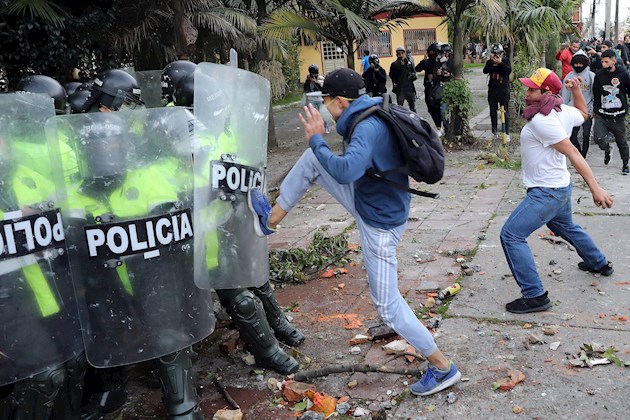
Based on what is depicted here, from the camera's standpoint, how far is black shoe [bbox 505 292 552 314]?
15.9 feet

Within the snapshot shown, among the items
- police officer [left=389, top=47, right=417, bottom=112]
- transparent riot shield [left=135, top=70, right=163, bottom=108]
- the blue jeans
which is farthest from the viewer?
police officer [left=389, top=47, right=417, bottom=112]

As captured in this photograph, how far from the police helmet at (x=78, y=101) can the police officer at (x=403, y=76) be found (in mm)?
10331

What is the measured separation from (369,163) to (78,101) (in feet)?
6.35

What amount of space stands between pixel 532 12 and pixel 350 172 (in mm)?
11562

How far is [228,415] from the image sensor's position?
3701mm

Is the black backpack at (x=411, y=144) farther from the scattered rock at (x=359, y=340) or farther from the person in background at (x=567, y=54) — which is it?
the person in background at (x=567, y=54)

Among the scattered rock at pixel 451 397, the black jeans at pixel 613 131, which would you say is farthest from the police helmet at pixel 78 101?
the black jeans at pixel 613 131

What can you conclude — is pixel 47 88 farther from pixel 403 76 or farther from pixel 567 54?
pixel 567 54

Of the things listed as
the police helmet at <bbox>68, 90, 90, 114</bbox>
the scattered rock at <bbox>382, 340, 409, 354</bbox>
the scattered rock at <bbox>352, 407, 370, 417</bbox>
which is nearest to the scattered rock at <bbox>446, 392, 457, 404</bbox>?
the scattered rock at <bbox>352, 407, 370, 417</bbox>

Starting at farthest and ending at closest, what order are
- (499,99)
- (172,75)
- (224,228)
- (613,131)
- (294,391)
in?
(499,99)
(613,131)
(172,75)
(294,391)
(224,228)

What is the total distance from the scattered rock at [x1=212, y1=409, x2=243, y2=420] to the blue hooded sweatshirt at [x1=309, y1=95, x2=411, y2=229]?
1.25 m

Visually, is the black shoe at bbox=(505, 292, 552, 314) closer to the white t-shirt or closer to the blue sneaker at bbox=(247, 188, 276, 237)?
the white t-shirt

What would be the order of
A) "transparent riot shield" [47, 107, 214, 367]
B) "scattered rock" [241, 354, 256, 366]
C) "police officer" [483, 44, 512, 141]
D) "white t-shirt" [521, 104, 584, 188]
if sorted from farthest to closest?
"police officer" [483, 44, 512, 141] → "white t-shirt" [521, 104, 584, 188] → "scattered rock" [241, 354, 256, 366] → "transparent riot shield" [47, 107, 214, 367]

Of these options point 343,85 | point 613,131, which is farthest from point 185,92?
point 613,131
